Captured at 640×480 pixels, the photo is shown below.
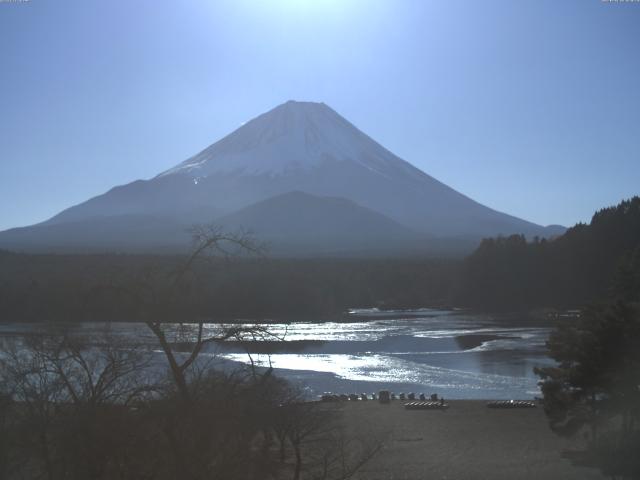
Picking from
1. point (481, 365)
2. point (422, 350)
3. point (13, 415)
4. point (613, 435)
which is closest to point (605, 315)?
point (613, 435)

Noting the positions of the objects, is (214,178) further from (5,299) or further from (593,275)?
(5,299)

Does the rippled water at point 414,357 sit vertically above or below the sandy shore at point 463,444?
above

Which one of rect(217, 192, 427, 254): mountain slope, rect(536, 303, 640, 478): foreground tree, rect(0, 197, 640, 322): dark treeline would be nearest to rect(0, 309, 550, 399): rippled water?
rect(0, 197, 640, 322): dark treeline

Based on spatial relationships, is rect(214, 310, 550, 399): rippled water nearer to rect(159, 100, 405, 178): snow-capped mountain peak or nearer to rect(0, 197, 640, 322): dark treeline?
rect(0, 197, 640, 322): dark treeline

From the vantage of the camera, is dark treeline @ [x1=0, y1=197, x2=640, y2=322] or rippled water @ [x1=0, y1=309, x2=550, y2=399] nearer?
rippled water @ [x1=0, y1=309, x2=550, y2=399]

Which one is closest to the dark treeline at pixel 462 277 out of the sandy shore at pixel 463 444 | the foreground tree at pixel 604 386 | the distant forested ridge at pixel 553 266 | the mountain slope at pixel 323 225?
the distant forested ridge at pixel 553 266

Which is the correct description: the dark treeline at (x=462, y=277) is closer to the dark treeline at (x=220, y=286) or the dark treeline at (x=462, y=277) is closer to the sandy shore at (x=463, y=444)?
the dark treeline at (x=220, y=286)
